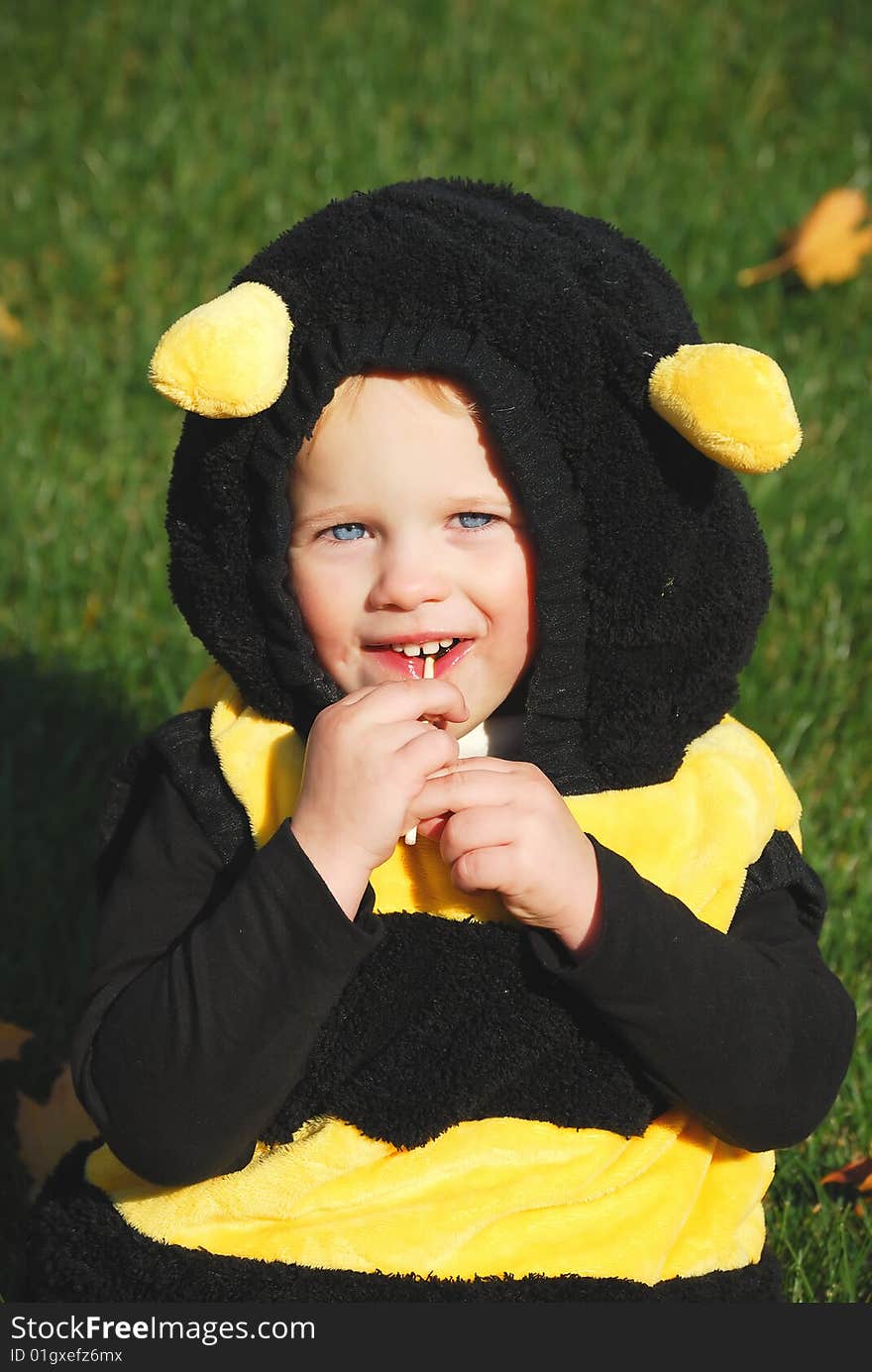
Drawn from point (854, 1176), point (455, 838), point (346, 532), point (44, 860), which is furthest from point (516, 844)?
point (44, 860)

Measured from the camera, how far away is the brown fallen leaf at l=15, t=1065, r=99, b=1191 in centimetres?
275

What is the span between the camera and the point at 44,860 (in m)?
3.23

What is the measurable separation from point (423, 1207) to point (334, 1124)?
145 millimetres

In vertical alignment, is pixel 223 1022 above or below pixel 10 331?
below

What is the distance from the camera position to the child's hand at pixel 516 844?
1912mm

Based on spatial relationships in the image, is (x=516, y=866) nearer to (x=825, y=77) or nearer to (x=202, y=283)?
(x=202, y=283)

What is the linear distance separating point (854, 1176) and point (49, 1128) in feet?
4.21

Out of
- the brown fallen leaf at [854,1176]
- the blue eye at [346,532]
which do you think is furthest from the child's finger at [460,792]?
the brown fallen leaf at [854,1176]

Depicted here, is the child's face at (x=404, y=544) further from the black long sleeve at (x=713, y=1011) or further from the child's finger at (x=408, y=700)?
the black long sleeve at (x=713, y=1011)

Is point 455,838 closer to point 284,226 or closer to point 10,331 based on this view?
point 10,331

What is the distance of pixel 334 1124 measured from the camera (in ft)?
6.70

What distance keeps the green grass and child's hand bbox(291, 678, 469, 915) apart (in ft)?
3.83

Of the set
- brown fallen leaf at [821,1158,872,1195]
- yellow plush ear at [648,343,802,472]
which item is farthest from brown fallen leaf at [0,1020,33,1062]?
yellow plush ear at [648,343,802,472]

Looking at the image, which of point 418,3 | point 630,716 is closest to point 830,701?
point 630,716
